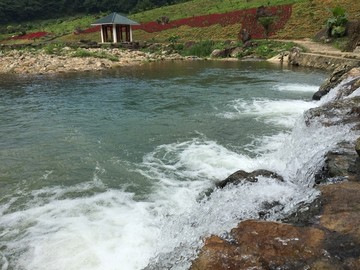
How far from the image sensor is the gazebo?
4755 cm

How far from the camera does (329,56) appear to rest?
26609 mm

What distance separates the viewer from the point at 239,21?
4716 centimetres

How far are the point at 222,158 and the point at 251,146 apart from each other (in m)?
1.35

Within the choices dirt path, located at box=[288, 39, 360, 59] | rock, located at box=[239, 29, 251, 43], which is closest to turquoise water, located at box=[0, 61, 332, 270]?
dirt path, located at box=[288, 39, 360, 59]

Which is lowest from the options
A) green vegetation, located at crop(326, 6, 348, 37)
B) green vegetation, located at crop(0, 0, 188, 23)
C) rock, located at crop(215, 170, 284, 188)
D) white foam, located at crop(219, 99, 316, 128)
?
white foam, located at crop(219, 99, 316, 128)

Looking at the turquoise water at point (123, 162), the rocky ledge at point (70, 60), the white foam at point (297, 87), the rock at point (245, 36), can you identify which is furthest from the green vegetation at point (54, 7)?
the turquoise water at point (123, 162)

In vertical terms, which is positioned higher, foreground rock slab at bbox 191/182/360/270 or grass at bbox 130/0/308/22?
grass at bbox 130/0/308/22

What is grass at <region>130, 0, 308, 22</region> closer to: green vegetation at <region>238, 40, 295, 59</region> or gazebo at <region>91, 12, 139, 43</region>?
gazebo at <region>91, 12, 139, 43</region>

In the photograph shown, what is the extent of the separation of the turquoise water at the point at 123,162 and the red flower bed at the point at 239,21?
26.2 metres

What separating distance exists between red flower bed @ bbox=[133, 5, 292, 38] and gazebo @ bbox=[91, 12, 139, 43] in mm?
5577

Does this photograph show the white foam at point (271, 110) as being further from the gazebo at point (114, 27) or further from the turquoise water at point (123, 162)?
the gazebo at point (114, 27)

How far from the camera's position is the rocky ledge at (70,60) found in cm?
3038

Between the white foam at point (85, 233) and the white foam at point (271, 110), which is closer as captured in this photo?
the white foam at point (85, 233)

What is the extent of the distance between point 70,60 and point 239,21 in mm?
25003
